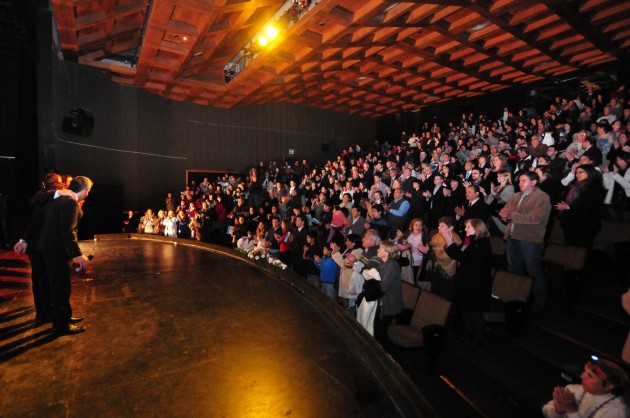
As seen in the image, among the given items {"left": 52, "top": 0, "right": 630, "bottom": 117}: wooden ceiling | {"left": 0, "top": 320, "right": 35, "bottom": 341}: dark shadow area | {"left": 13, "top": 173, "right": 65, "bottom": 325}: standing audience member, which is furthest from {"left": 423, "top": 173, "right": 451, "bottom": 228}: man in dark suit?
{"left": 0, "top": 320, "right": 35, "bottom": 341}: dark shadow area

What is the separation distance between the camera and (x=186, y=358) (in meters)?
2.47

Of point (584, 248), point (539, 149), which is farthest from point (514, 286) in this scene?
point (539, 149)

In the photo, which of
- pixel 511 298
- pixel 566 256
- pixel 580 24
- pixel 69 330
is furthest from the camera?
pixel 580 24

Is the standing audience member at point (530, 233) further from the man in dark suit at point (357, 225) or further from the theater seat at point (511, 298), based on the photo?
the man in dark suit at point (357, 225)

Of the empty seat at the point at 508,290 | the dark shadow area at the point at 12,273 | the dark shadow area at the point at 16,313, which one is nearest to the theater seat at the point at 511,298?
the empty seat at the point at 508,290

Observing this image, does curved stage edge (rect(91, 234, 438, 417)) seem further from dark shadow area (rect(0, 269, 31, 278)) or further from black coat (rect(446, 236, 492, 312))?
dark shadow area (rect(0, 269, 31, 278))

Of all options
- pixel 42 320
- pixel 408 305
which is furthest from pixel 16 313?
pixel 408 305

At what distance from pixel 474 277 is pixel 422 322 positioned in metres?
0.65

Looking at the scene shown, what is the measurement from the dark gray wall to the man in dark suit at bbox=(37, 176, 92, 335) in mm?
6318

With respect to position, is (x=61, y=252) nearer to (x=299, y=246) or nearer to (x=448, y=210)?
(x=299, y=246)

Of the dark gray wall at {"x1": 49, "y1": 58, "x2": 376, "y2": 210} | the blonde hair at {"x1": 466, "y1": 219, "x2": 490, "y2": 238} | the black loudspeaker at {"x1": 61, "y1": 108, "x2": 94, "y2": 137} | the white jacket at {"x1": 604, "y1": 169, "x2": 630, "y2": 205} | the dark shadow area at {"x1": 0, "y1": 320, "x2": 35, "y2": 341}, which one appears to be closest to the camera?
the dark shadow area at {"x1": 0, "y1": 320, "x2": 35, "y2": 341}

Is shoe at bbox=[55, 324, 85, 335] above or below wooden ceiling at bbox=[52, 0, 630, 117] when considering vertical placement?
below

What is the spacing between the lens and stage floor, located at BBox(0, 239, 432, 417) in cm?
197

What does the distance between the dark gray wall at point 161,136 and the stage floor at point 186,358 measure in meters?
6.30
